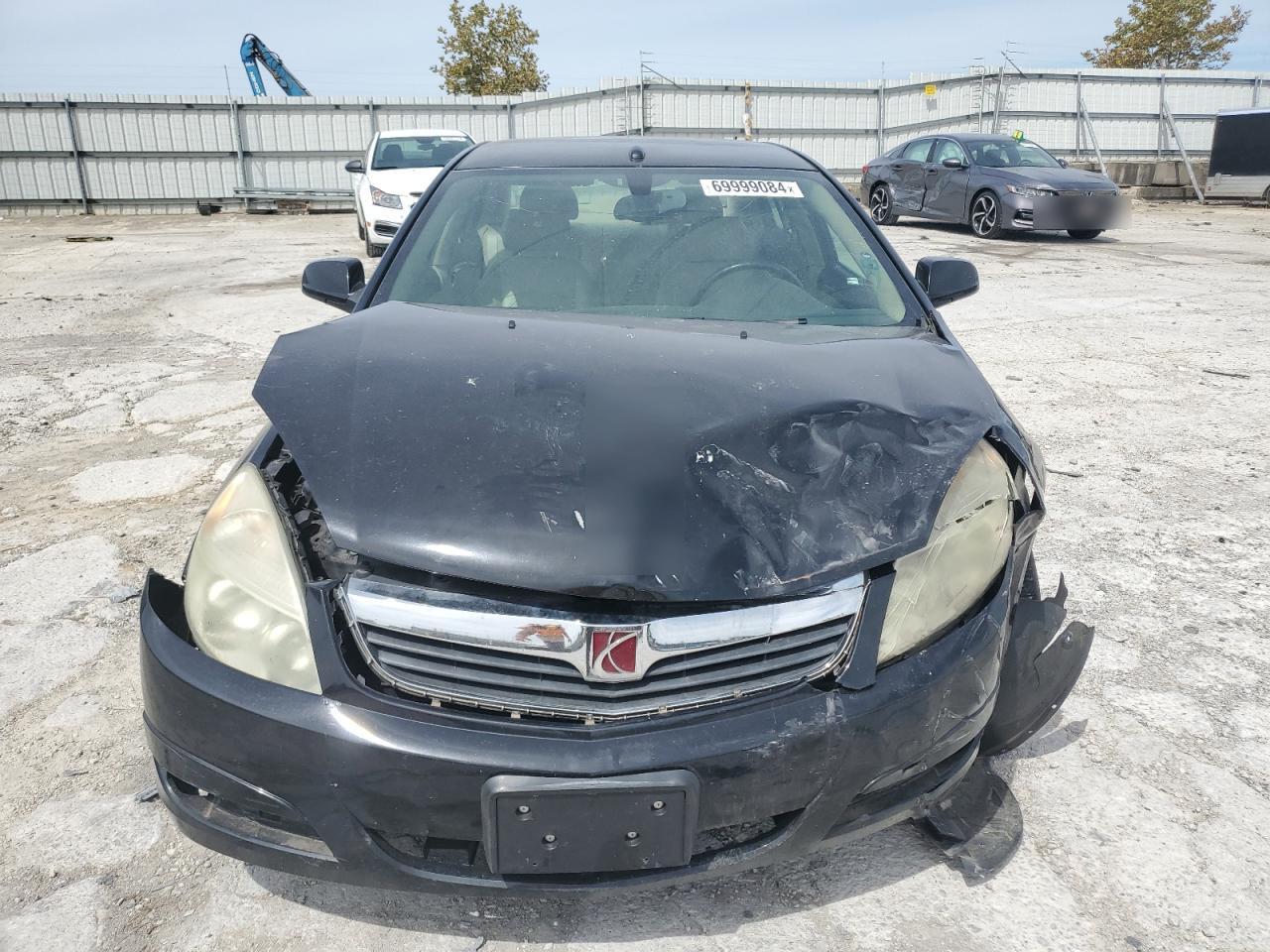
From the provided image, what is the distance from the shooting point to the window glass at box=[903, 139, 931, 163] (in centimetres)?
1411

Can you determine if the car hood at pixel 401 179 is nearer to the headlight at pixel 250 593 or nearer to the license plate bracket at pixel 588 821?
the headlight at pixel 250 593

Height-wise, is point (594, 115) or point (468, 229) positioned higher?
point (594, 115)

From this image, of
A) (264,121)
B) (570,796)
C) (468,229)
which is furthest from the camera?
(264,121)

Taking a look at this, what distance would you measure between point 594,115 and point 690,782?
77.1ft

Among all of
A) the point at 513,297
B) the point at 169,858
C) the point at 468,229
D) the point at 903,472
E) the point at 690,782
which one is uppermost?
the point at 468,229

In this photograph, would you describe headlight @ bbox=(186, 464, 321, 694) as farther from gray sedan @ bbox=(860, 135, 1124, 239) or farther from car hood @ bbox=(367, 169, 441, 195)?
gray sedan @ bbox=(860, 135, 1124, 239)

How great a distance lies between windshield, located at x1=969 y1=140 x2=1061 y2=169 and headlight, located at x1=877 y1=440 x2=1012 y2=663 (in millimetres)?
12432

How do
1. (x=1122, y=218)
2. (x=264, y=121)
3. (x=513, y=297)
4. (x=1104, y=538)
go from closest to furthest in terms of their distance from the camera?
(x=513, y=297) → (x=1104, y=538) → (x=1122, y=218) → (x=264, y=121)

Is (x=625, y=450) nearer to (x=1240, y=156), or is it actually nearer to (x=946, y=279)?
(x=946, y=279)

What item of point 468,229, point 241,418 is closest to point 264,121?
point 241,418

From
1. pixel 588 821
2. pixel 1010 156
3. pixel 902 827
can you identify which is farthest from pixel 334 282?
pixel 1010 156

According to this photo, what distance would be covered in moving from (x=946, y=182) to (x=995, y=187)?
43.0 inches

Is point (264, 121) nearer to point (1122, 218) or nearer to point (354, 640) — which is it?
point (1122, 218)

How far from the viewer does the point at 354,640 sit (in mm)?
1531
